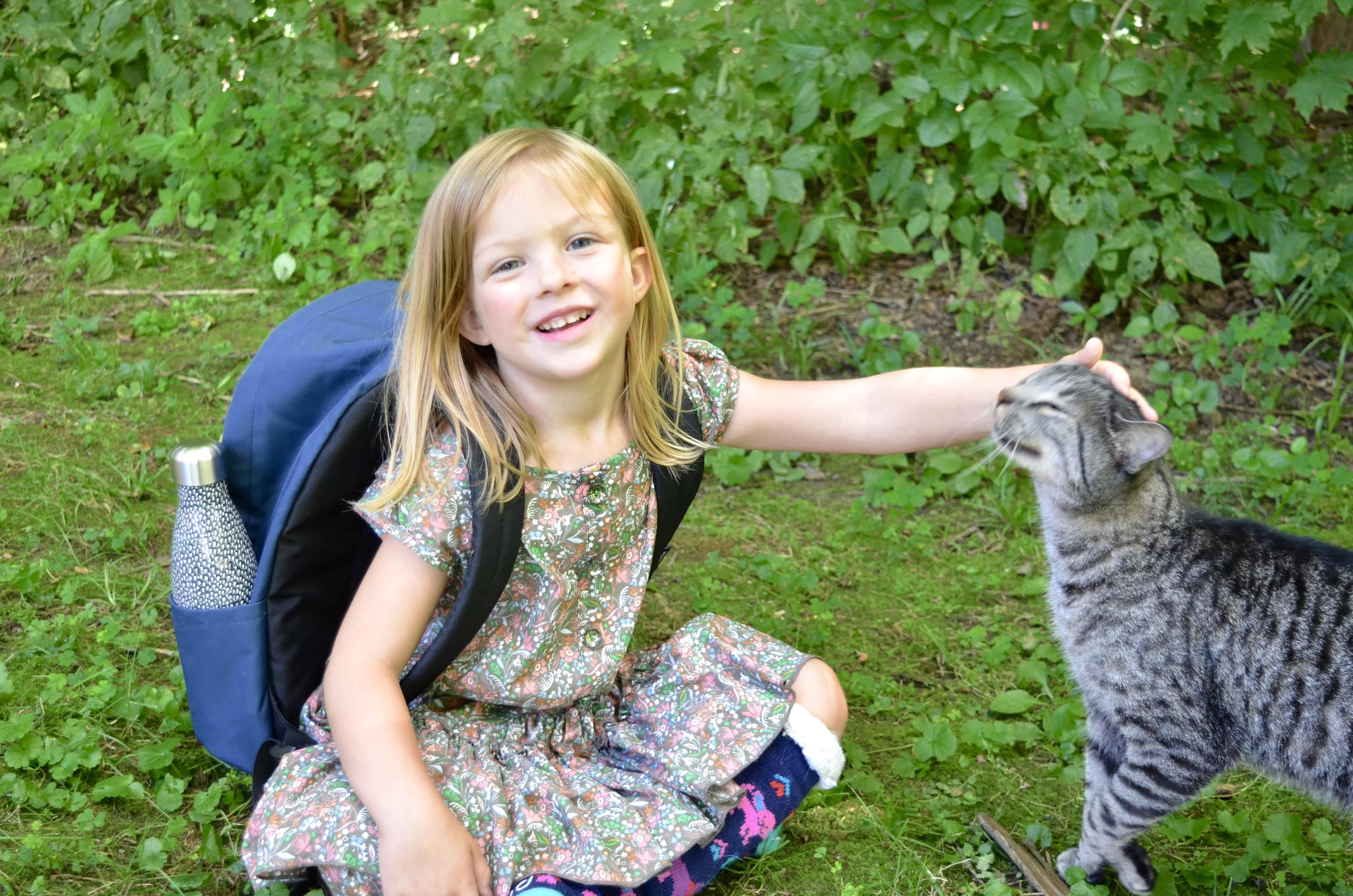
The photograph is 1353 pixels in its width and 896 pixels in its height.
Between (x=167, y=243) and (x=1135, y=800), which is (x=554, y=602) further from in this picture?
(x=167, y=243)

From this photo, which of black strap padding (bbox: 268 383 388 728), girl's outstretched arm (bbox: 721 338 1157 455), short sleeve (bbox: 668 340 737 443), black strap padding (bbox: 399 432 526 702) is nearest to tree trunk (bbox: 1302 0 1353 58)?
girl's outstretched arm (bbox: 721 338 1157 455)

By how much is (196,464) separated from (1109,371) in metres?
1.89

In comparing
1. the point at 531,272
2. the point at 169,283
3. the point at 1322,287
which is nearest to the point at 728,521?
the point at 531,272

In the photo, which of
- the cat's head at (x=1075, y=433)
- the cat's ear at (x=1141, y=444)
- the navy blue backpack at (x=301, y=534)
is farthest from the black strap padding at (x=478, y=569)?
the cat's ear at (x=1141, y=444)

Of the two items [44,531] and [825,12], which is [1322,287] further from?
[44,531]

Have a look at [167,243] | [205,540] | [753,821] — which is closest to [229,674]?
[205,540]

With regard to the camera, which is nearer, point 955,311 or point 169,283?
point 955,311

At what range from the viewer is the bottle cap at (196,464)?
230 cm

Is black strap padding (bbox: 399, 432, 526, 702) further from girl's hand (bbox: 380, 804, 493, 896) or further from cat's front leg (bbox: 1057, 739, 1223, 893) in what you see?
cat's front leg (bbox: 1057, 739, 1223, 893)

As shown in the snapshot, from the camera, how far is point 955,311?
4766 millimetres

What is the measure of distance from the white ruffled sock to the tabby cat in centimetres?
53

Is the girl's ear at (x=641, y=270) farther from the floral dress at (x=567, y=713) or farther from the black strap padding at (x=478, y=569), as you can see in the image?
the black strap padding at (x=478, y=569)

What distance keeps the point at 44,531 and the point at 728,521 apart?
6.90 ft

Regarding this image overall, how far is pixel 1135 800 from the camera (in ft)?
7.47
